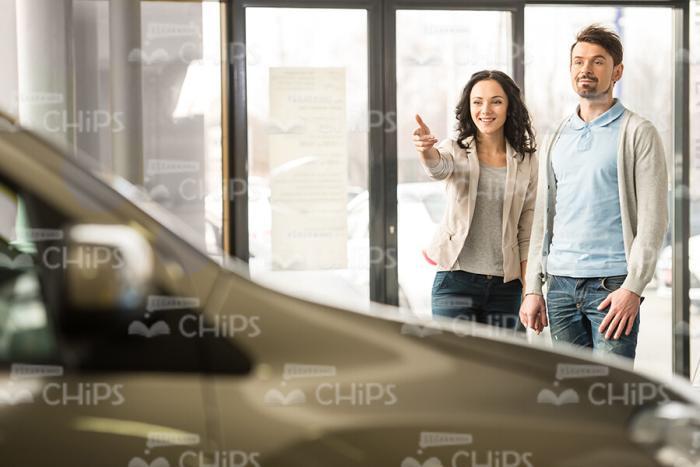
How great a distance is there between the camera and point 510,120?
134 inches

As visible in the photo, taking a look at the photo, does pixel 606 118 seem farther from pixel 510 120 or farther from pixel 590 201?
pixel 510 120

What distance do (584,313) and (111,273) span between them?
182cm

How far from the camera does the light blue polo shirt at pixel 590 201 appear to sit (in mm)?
2633

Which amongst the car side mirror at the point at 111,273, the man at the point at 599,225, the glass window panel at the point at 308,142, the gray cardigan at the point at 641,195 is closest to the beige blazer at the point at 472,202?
the man at the point at 599,225

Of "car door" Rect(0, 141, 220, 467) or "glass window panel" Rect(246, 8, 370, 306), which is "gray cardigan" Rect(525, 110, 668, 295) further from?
"car door" Rect(0, 141, 220, 467)

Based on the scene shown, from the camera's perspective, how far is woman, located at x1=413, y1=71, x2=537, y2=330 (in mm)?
3160

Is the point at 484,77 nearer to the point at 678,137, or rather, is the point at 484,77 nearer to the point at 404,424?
the point at 678,137

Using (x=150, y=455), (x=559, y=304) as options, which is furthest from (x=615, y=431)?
(x=559, y=304)

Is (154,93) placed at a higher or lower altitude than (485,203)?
higher

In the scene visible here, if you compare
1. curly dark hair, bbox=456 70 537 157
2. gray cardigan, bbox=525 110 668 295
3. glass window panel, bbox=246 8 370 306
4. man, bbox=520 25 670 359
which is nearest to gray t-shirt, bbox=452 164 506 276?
curly dark hair, bbox=456 70 537 157

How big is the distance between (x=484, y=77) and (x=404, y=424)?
2575 millimetres

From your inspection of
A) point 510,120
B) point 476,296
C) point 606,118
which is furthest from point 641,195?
point 510,120

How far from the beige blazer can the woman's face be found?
93mm

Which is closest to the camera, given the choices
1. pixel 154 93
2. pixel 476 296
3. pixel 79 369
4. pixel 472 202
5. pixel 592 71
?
pixel 79 369
